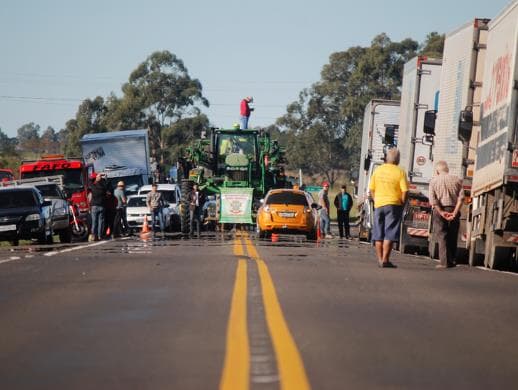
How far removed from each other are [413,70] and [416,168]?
254 cm

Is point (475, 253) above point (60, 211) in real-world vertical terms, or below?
above

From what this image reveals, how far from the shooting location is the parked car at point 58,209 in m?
30.0

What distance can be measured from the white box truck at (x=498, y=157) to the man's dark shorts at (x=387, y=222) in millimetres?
1661

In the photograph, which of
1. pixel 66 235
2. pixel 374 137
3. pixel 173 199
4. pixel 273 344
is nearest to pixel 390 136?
pixel 374 137

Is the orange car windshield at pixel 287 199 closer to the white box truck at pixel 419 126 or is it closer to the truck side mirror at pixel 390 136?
the truck side mirror at pixel 390 136

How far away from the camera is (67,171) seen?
124ft

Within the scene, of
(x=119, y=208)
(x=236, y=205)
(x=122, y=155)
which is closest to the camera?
(x=119, y=208)

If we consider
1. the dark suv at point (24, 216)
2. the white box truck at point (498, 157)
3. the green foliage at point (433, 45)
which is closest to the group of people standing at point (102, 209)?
the dark suv at point (24, 216)

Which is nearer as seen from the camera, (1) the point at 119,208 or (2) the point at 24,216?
(2) the point at 24,216

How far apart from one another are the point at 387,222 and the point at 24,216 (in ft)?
41.6

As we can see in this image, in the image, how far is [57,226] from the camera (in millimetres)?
29953

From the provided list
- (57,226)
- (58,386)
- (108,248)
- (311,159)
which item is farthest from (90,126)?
(58,386)

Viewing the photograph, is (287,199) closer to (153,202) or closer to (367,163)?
(367,163)

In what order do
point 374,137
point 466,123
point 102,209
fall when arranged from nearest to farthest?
point 466,123
point 102,209
point 374,137
